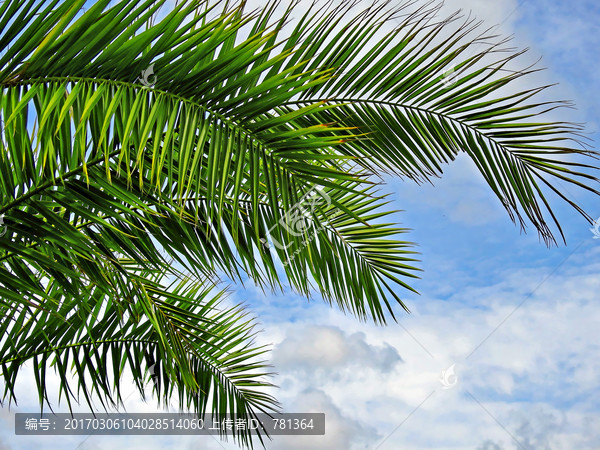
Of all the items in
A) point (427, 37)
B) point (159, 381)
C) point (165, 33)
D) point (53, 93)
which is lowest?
point (159, 381)

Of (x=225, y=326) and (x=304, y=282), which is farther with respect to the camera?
(x=225, y=326)

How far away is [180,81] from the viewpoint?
4.31 feet

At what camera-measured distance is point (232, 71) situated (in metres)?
1.30

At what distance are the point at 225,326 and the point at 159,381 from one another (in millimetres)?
482

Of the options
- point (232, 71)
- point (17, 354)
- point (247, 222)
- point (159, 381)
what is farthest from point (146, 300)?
point (232, 71)

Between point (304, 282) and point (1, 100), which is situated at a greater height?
point (1, 100)

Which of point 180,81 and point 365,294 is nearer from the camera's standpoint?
point 180,81

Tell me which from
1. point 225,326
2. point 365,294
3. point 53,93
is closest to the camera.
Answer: point 53,93

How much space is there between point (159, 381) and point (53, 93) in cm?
194

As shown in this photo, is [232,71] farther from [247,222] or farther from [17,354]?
[17,354]

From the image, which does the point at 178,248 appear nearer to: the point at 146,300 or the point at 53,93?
the point at 146,300

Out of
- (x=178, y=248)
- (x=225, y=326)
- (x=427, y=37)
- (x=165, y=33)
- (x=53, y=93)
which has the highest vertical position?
(x=427, y=37)

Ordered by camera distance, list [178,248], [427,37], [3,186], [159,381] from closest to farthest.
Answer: [3,186] < [427,37] < [178,248] < [159,381]

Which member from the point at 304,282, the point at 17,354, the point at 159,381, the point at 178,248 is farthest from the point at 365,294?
the point at 17,354
